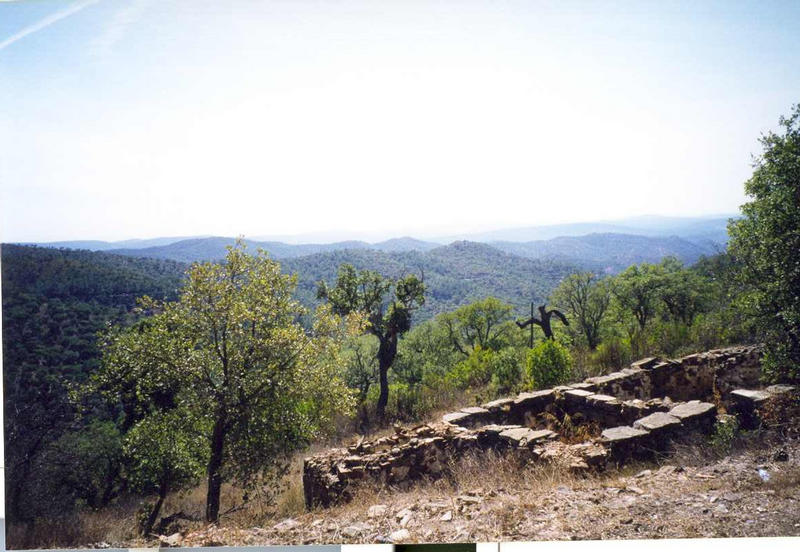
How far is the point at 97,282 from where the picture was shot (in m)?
4.17

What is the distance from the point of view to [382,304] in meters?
4.44

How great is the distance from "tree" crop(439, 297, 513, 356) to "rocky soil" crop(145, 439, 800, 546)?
0.95 meters

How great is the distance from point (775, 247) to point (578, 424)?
203 centimetres

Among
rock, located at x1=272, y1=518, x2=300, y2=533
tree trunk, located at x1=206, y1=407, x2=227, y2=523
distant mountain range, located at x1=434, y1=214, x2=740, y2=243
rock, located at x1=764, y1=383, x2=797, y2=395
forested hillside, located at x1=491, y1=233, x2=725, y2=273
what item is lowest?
rock, located at x1=272, y1=518, x2=300, y2=533

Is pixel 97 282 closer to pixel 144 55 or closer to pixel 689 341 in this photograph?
pixel 144 55

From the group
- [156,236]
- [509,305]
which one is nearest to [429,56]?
[509,305]

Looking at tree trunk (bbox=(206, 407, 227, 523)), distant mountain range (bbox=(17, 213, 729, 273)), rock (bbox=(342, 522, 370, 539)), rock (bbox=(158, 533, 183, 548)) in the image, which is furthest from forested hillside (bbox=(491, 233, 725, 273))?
rock (bbox=(158, 533, 183, 548))

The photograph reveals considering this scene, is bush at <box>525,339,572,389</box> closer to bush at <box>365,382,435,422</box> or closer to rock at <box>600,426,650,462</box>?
rock at <box>600,426,650,462</box>

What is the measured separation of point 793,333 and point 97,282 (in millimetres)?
5429

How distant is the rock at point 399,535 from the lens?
359 cm

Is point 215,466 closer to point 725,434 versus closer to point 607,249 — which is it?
point 607,249

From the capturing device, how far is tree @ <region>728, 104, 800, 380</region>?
151 inches

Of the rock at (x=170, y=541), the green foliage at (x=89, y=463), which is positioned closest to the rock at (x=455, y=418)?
the rock at (x=170, y=541)

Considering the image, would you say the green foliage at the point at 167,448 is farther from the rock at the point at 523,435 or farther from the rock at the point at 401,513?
the rock at the point at 523,435
